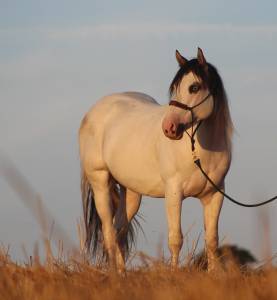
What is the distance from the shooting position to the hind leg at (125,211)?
10.2 metres

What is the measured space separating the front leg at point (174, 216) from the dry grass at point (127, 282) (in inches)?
101

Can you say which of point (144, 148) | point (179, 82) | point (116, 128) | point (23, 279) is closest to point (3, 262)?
point (23, 279)

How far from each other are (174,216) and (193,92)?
3.94 ft

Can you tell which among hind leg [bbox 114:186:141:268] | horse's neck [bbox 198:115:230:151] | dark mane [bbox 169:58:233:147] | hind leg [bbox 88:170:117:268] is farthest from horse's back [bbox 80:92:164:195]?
dark mane [bbox 169:58:233:147]

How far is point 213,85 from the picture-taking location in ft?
26.7

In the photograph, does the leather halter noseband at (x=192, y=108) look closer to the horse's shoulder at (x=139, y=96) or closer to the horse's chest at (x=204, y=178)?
the horse's chest at (x=204, y=178)

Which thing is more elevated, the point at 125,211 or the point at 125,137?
the point at 125,137

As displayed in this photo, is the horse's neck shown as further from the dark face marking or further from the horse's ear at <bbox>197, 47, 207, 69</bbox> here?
the horse's ear at <bbox>197, 47, 207, 69</bbox>

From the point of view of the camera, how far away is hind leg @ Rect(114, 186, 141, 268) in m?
10.2

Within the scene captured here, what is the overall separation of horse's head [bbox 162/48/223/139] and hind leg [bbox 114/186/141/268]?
2.34 meters

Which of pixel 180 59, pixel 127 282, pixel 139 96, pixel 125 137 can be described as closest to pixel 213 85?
pixel 180 59

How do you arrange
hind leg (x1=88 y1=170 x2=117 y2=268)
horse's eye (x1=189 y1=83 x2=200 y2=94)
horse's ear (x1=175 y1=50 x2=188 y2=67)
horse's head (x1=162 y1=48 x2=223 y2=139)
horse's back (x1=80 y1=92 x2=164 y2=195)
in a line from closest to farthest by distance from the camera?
1. horse's head (x1=162 y1=48 x2=223 y2=139)
2. horse's eye (x1=189 y1=83 x2=200 y2=94)
3. horse's ear (x1=175 y1=50 x2=188 y2=67)
4. horse's back (x1=80 y1=92 x2=164 y2=195)
5. hind leg (x1=88 y1=170 x2=117 y2=268)

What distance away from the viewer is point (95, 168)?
10.2m

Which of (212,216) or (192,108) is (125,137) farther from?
(192,108)
